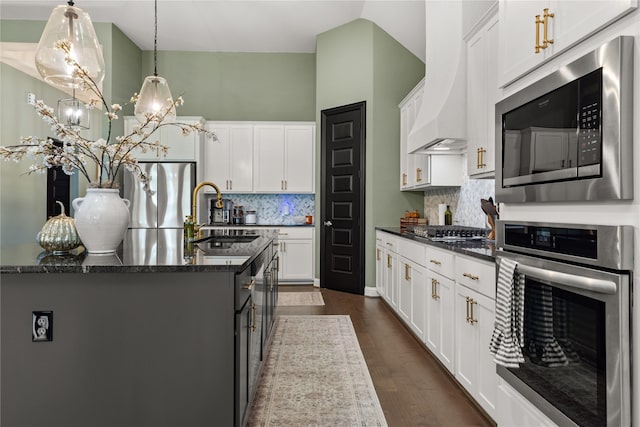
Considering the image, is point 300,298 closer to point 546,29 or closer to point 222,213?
point 222,213

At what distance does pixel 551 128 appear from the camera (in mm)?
1460

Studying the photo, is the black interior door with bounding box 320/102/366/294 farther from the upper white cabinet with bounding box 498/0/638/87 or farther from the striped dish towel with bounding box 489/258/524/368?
the striped dish towel with bounding box 489/258/524/368

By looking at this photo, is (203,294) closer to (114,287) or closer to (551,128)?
(114,287)

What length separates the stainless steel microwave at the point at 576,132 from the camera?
3.76 ft

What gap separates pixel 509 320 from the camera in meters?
1.63

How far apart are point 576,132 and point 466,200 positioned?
3.14 metres

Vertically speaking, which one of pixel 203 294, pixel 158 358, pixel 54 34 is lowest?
pixel 158 358

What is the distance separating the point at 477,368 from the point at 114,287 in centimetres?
189

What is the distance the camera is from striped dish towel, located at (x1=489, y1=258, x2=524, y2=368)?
1622 mm

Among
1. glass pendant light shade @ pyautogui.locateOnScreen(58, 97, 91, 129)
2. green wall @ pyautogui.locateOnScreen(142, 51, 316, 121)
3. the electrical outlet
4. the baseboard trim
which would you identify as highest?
green wall @ pyautogui.locateOnScreen(142, 51, 316, 121)

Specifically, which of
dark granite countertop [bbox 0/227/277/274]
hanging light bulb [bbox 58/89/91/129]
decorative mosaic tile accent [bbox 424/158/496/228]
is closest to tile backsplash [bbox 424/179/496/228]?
decorative mosaic tile accent [bbox 424/158/496/228]

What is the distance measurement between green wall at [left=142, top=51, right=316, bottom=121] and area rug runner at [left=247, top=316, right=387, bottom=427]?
415cm

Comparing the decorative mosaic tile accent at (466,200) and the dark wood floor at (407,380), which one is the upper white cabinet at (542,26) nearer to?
the dark wood floor at (407,380)

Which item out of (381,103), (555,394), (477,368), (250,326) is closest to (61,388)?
(250,326)
